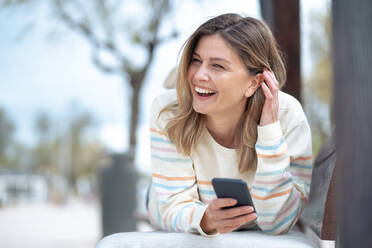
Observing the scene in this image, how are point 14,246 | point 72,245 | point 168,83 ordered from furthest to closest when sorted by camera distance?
1. point 72,245
2. point 14,246
3. point 168,83

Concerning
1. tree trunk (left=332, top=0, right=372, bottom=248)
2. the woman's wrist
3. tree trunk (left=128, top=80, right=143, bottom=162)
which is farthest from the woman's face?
tree trunk (left=128, top=80, right=143, bottom=162)

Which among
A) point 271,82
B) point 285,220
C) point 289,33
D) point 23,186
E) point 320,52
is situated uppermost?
point 320,52

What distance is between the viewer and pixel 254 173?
174cm

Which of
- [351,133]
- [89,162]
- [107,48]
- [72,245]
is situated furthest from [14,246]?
A: [89,162]

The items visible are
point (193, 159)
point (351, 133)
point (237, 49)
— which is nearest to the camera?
point (351, 133)

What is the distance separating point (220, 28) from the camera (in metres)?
1.66

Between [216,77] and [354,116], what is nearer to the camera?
[354,116]

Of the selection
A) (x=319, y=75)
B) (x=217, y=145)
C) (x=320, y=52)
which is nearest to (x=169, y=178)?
(x=217, y=145)

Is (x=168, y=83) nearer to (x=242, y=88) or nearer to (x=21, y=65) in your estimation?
(x=242, y=88)

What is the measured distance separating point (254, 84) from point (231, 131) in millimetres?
208

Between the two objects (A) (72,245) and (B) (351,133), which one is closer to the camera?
(B) (351,133)

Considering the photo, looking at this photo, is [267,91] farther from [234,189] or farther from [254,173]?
[234,189]

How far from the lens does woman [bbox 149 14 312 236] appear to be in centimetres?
160

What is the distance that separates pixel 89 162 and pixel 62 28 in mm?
23662
